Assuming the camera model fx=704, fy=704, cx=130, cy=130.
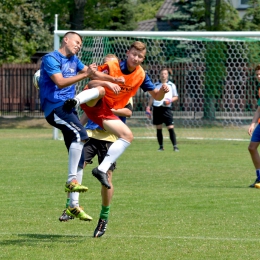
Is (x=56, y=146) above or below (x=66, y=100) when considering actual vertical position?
below

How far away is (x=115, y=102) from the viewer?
8195mm

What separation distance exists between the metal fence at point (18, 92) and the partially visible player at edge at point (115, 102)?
88.7 feet

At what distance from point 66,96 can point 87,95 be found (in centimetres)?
49

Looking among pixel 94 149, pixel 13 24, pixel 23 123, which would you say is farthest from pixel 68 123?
pixel 13 24

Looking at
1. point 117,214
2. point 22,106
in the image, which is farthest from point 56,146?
point 22,106

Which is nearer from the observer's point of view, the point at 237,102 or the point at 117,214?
the point at 117,214

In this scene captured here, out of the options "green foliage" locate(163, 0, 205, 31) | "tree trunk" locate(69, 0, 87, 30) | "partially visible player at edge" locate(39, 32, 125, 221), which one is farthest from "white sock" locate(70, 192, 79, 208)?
"green foliage" locate(163, 0, 205, 31)

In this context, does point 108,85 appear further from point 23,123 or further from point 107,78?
point 23,123

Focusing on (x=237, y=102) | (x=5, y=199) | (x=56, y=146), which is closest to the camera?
(x=5, y=199)

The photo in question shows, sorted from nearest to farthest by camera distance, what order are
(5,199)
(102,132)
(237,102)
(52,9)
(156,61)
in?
(102,132) → (5,199) → (237,102) → (156,61) → (52,9)

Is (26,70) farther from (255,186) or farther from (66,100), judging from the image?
(66,100)

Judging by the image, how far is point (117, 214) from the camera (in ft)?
31.2

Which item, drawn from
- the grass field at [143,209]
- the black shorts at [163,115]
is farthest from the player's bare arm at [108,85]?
the black shorts at [163,115]

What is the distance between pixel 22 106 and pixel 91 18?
636cm
